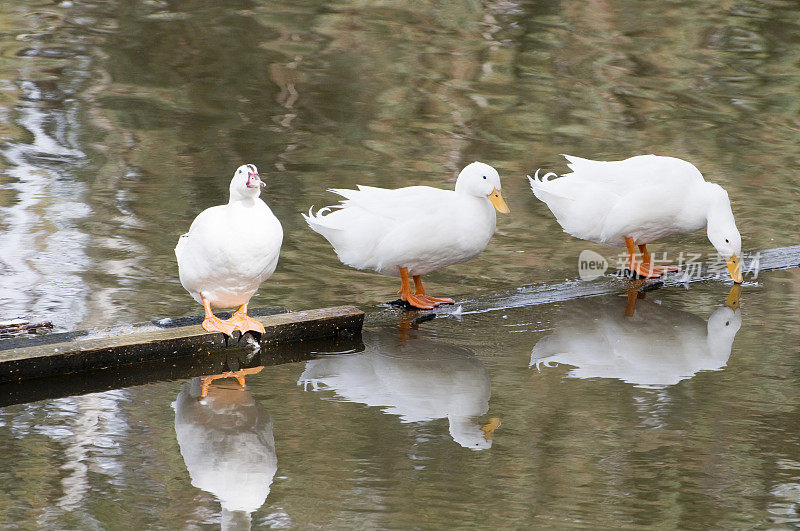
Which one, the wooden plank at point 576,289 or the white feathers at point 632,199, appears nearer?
the wooden plank at point 576,289

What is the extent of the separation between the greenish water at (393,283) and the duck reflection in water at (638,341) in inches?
0.9

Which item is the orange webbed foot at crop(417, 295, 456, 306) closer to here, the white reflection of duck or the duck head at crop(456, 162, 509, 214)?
the white reflection of duck

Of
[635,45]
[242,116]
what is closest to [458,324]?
[242,116]

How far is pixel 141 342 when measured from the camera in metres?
6.25

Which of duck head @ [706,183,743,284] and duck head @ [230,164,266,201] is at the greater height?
duck head @ [230,164,266,201]

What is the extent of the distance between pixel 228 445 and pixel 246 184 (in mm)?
1419

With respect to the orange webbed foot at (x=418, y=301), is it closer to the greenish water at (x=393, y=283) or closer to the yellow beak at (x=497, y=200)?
the greenish water at (x=393, y=283)

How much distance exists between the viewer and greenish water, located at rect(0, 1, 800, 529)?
16.4ft

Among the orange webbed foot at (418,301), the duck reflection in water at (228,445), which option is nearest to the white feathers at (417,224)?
the orange webbed foot at (418,301)

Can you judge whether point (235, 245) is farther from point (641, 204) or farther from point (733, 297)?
point (733, 297)

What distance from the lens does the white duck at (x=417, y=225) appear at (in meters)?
7.21

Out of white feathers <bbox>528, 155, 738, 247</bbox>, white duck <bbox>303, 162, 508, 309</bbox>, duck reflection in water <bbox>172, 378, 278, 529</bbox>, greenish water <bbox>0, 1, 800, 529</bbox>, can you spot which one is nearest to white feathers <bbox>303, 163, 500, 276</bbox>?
white duck <bbox>303, 162, 508, 309</bbox>

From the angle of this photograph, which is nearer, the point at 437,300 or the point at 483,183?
the point at 483,183

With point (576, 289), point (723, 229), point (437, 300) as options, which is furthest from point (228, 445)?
point (723, 229)
